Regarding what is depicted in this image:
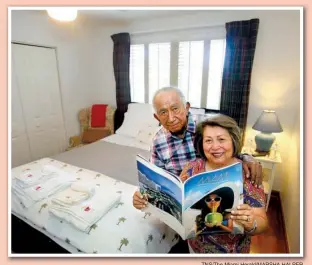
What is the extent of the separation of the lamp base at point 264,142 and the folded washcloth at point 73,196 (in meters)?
1.63

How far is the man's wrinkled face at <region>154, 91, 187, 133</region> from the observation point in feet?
3.22

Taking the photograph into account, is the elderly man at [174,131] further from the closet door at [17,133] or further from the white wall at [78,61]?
the white wall at [78,61]

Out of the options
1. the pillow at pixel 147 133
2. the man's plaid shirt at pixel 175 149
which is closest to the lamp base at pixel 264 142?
the pillow at pixel 147 133

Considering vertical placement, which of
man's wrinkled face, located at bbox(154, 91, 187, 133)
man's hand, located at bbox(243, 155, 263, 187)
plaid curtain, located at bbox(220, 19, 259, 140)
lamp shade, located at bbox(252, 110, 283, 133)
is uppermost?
plaid curtain, located at bbox(220, 19, 259, 140)

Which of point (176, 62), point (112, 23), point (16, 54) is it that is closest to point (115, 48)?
point (112, 23)

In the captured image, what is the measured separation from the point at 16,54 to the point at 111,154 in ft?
5.38

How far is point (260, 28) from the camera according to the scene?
198 cm

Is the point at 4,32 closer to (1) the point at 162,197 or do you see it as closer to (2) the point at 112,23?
(1) the point at 162,197

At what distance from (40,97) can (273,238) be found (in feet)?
9.97

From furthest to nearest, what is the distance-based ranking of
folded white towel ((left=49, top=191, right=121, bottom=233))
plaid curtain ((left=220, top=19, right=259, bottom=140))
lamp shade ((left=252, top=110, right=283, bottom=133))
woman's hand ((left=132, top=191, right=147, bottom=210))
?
plaid curtain ((left=220, top=19, right=259, bottom=140))
lamp shade ((left=252, top=110, right=283, bottom=133))
folded white towel ((left=49, top=191, right=121, bottom=233))
woman's hand ((left=132, top=191, right=147, bottom=210))

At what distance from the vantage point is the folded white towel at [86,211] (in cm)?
103

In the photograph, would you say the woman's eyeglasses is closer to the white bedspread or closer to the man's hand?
the man's hand

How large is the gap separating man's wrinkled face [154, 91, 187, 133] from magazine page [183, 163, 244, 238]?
0.37m

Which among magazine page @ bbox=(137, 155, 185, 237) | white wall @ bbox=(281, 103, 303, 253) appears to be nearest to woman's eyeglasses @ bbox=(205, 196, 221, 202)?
magazine page @ bbox=(137, 155, 185, 237)
